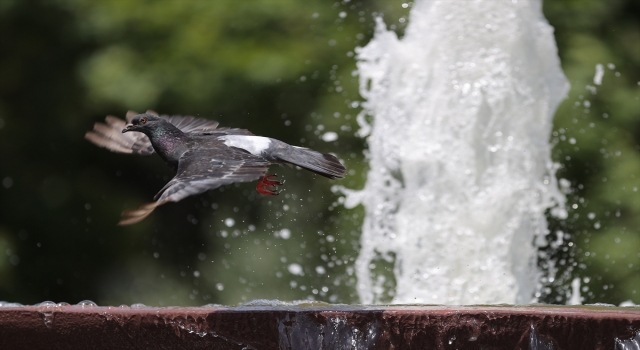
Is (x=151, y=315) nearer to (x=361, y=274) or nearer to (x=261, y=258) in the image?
(x=361, y=274)

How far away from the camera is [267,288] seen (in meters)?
6.77

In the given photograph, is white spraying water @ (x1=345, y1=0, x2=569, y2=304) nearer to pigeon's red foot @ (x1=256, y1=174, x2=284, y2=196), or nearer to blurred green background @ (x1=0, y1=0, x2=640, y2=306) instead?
blurred green background @ (x1=0, y1=0, x2=640, y2=306)

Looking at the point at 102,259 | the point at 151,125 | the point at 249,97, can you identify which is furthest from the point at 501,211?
the point at 102,259

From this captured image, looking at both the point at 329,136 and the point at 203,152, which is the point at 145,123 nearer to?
the point at 203,152

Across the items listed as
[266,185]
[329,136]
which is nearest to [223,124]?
[329,136]

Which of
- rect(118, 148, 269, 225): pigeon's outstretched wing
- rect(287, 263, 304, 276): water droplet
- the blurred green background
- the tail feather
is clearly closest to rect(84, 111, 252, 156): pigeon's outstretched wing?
the tail feather

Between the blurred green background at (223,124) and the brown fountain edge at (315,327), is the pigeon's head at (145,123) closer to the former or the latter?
the brown fountain edge at (315,327)

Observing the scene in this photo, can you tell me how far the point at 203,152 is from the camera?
140 inches

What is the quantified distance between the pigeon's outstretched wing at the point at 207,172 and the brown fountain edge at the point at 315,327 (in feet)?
1.08

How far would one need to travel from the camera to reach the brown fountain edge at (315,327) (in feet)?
8.30

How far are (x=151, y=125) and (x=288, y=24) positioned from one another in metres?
3.64

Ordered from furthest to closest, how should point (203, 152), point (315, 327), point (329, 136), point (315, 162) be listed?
1. point (329, 136)
2. point (315, 162)
3. point (203, 152)
4. point (315, 327)

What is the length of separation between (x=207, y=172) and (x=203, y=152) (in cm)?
30

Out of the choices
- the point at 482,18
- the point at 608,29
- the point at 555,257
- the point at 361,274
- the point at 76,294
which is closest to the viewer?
the point at 482,18
